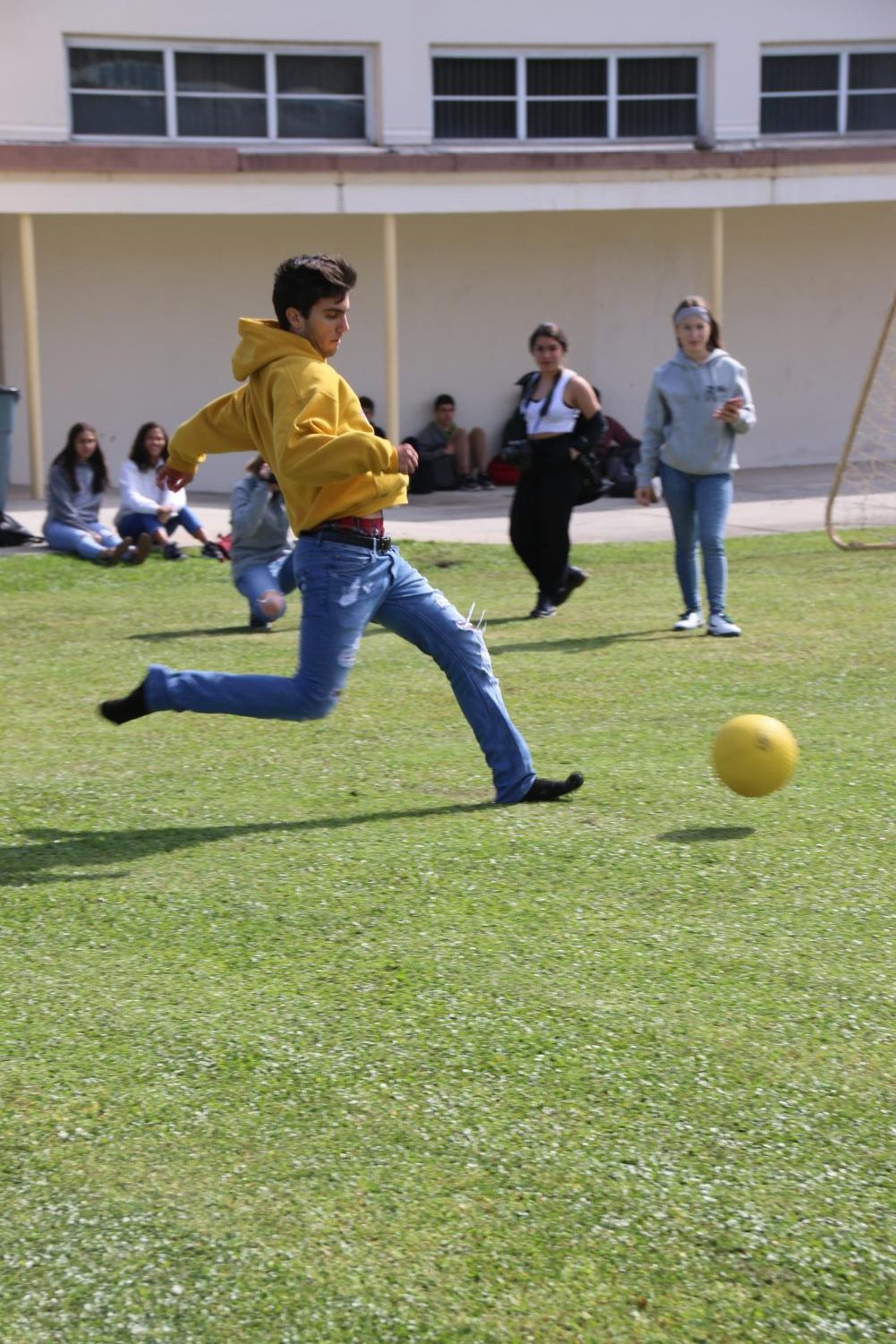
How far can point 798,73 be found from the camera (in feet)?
73.6

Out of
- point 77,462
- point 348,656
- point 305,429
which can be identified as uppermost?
point 305,429

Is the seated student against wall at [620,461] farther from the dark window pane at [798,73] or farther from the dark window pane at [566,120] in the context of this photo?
the dark window pane at [798,73]

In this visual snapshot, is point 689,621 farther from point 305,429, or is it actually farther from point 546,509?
point 305,429

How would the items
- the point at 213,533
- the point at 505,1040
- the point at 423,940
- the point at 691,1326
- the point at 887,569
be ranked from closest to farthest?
1. the point at 691,1326
2. the point at 505,1040
3. the point at 423,940
4. the point at 887,569
5. the point at 213,533

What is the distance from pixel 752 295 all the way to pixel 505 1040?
1994 cm

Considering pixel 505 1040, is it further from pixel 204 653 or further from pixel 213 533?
pixel 213 533

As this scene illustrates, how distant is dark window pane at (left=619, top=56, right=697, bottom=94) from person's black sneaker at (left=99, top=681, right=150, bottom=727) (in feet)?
57.9

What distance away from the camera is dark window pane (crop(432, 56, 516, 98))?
21266mm

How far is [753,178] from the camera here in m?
20.4

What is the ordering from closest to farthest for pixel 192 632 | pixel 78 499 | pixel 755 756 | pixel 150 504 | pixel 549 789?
pixel 755 756
pixel 549 789
pixel 192 632
pixel 150 504
pixel 78 499

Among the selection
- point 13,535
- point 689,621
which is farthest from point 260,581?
point 13,535

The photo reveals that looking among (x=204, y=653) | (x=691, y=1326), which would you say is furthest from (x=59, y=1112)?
(x=204, y=653)

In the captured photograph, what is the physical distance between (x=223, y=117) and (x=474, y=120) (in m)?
3.17

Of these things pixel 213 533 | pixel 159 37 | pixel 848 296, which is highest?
pixel 159 37
